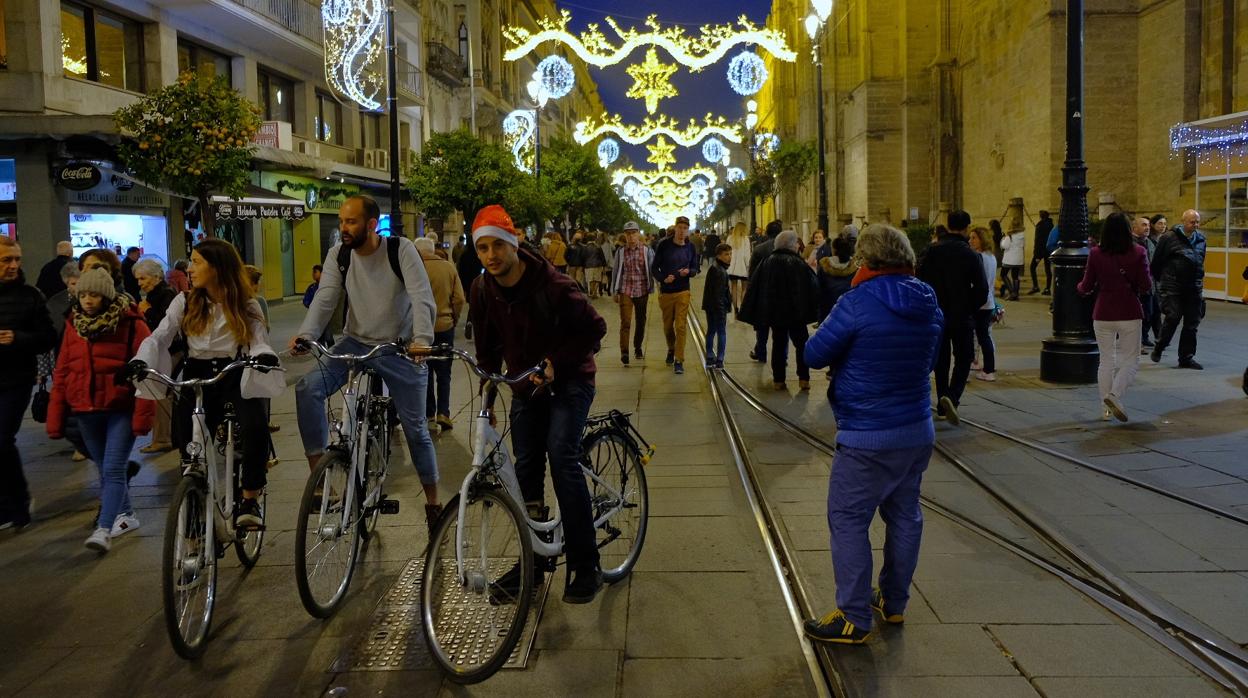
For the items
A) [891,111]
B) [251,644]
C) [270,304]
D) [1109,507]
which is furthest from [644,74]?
[891,111]

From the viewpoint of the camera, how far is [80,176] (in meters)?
17.5

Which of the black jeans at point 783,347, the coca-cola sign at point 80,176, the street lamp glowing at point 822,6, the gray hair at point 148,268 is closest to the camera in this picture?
the gray hair at point 148,268

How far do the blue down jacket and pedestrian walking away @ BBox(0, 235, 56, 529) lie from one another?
4.83 meters

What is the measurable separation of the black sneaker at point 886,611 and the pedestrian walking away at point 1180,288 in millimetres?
9071

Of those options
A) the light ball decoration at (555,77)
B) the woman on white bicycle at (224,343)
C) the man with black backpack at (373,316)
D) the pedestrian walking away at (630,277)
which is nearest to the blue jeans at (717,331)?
the pedestrian walking away at (630,277)

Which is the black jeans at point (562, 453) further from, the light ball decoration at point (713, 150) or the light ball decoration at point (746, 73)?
the light ball decoration at point (713, 150)

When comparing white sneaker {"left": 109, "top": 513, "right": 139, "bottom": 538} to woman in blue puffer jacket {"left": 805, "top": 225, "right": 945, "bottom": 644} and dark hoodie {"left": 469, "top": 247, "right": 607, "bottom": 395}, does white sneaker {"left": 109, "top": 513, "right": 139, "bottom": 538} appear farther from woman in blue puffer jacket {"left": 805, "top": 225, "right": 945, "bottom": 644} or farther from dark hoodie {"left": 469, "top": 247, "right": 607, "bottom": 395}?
woman in blue puffer jacket {"left": 805, "top": 225, "right": 945, "bottom": 644}

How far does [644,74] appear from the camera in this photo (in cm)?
2400

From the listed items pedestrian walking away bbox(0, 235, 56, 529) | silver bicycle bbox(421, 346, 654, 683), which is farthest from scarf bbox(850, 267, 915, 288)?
pedestrian walking away bbox(0, 235, 56, 529)

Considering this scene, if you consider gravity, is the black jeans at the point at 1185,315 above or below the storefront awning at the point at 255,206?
below

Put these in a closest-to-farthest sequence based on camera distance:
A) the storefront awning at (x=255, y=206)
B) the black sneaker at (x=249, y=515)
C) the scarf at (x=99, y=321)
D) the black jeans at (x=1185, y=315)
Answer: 1. the black sneaker at (x=249, y=515)
2. the scarf at (x=99, y=321)
3. the black jeans at (x=1185, y=315)
4. the storefront awning at (x=255, y=206)

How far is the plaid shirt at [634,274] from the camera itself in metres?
14.2

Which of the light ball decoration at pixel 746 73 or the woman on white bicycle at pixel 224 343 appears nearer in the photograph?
the woman on white bicycle at pixel 224 343

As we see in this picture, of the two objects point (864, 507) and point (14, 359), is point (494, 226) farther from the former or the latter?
point (14, 359)
